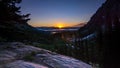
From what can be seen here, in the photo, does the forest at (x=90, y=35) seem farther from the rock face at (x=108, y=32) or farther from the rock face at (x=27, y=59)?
the rock face at (x=27, y=59)

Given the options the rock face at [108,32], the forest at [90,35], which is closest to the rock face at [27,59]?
the forest at [90,35]

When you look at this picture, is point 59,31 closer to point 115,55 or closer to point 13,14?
point 13,14

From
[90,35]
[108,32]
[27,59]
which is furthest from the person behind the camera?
[90,35]

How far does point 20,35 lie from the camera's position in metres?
7.31

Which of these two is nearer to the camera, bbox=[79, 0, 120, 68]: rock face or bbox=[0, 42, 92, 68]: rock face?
bbox=[0, 42, 92, 68]: rock face

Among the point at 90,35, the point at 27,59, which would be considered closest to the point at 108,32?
the point at 90,35

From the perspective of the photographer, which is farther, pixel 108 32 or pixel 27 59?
pixel 108 32

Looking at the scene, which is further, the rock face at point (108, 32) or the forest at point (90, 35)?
the forest at point (90, 35)

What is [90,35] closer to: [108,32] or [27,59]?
[108,32]

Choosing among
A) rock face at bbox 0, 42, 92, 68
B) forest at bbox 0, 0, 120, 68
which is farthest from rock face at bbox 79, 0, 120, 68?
rock face at bbox 0, 42, 92, 68

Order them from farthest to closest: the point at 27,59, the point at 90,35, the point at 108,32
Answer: the point at 90,35 → the point at 108,32 → the point at 27,59

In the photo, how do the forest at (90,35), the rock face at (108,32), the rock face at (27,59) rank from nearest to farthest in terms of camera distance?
the rock face at (27,59) < the rock face at (108,32) < the forest at (90,35)

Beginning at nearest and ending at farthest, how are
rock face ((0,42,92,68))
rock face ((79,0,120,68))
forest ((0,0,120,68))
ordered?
rock face ((0,42,92,68)), rock face ((79,0,120,68)), forest ((0,0,120,68))

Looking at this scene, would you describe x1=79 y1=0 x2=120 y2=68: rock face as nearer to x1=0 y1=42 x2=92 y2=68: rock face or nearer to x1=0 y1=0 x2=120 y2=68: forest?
x1=0 y1=0 x2=120 y2=68: forest
